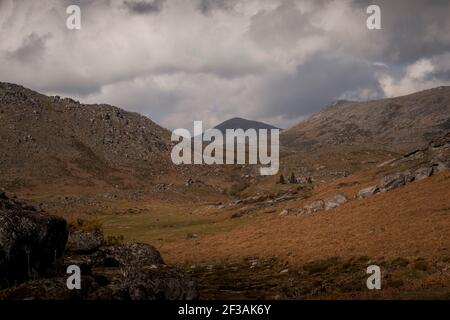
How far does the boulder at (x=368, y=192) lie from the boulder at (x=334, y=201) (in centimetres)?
284

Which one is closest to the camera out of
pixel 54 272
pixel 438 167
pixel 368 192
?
pixel 54 272

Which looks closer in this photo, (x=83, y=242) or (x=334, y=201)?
(x=83, y=242)

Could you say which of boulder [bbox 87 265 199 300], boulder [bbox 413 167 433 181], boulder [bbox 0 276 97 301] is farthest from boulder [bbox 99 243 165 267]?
boulder [bbox 413 167 433 181]

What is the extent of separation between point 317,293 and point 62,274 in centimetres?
1681

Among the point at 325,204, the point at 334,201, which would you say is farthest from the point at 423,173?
the point at 325,204

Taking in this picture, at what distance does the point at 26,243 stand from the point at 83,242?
1427 cm

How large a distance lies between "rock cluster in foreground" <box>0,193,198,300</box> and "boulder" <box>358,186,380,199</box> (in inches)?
2127

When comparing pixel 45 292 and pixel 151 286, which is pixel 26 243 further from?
pixel 151 286

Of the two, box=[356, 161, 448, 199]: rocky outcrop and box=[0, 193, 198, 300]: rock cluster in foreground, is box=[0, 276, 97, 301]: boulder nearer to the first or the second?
box=[0, 193, 198, 300]: rock cluster in foreground

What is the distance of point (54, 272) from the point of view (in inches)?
1107

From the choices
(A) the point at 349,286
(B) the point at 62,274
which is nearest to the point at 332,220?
(A) the point at 349,286

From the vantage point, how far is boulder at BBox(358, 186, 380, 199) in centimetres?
7712
